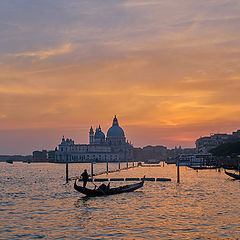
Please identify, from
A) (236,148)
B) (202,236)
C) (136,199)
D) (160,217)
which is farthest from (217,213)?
(236,148)

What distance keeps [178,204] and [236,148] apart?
81.2 meters

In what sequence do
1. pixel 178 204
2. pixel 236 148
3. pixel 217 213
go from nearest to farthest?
pixel 217 213 → pixel 178 204 → pixel 236 148

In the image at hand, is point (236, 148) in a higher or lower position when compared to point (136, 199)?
higher

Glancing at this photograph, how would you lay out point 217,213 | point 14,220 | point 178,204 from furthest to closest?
1. point 178,204
2. point 217,213
3. point 14,220

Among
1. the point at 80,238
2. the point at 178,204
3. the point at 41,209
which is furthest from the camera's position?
the point at 178,204

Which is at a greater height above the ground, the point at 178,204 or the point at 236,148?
the point at 236,148

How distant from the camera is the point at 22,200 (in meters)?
44.4

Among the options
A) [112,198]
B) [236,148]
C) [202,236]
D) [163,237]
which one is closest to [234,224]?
[202,236]

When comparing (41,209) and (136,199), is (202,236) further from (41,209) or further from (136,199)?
(136,199)

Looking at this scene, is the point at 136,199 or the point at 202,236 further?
the point at 136,199

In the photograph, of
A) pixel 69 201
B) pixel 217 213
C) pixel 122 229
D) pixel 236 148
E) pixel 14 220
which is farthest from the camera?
pixel 236 148

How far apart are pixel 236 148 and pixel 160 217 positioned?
88813 mm

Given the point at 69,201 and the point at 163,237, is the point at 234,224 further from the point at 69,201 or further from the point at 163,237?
the point at 69,201

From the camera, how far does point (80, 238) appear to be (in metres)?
25.0
